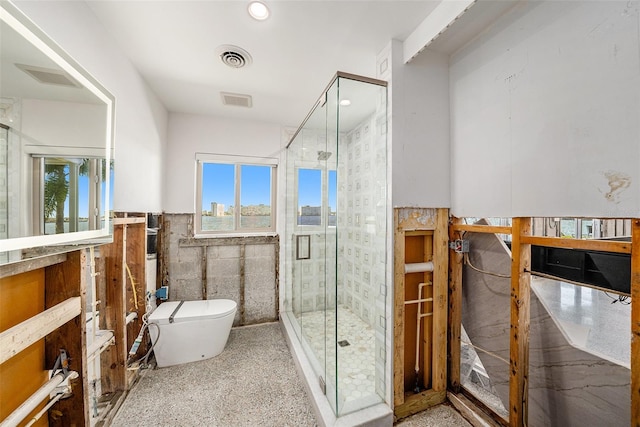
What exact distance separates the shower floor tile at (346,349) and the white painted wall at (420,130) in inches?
43.5

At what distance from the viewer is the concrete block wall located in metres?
2.68

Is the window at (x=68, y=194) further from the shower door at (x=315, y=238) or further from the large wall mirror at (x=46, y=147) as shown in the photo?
the shower door at (x=315, y=238)

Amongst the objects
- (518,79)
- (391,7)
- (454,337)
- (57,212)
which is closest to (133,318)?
(57,212)

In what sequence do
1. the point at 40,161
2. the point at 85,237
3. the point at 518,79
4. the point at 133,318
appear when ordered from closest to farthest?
1. the point at 40,161
2. the point at 85,237
3. the point at 518,79
4. the point at 133,318

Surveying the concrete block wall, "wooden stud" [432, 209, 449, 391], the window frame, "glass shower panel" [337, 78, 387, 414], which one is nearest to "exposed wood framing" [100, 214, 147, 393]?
the concrete block wall

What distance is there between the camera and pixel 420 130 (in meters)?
1.63

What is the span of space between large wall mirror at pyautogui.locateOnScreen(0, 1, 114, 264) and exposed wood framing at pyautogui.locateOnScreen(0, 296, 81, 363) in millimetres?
254

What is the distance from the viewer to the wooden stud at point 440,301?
1.70m

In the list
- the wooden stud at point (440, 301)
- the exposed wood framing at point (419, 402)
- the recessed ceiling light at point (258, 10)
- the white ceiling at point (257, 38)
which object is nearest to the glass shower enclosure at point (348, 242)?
the exposed wood framing at point (419, 402)

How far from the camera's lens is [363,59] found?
1769 millimetres

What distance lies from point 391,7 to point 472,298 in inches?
80.0

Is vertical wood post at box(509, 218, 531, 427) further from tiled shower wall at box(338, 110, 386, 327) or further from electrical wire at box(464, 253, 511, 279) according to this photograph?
tiled shower wall at box(338, 110, 386, 327)

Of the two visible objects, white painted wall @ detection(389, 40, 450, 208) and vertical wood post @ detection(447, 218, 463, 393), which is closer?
white painted wall @ detection(389, 40, 450, 208)

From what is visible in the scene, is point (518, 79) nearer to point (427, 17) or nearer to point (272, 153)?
point (427, 17)
